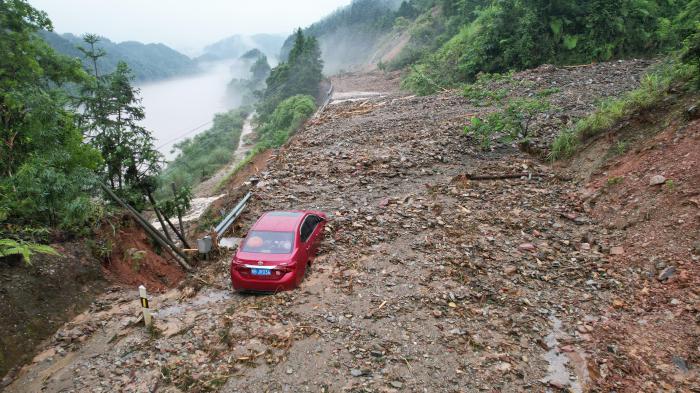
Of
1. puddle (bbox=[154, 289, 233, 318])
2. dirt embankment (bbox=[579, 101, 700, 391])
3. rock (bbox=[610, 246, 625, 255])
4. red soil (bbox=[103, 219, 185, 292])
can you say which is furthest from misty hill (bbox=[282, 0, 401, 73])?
puddle (bbox=[154, 289, 233, 318])

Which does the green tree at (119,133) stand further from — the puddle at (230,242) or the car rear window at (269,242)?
the car rear window at (269,242)

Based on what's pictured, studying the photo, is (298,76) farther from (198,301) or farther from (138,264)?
(198,301)

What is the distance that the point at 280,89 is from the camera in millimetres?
46188

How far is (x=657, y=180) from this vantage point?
29.1 ft

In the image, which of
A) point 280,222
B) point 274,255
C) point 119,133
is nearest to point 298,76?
point 119,133

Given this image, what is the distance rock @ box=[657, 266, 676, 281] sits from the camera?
23.0 feet

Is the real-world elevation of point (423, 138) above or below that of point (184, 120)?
above

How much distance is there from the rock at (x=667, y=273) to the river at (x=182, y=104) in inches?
2167

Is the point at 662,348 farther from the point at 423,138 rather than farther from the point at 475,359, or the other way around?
the point at 423,138

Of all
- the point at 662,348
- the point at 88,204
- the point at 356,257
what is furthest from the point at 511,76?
the point at 88,204

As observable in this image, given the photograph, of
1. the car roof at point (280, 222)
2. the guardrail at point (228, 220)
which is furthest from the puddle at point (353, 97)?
the car roof at point (280, 222)

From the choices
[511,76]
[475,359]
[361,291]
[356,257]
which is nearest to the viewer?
[475,359]

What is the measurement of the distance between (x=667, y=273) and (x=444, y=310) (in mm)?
3643

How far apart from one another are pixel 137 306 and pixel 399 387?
5.27m
